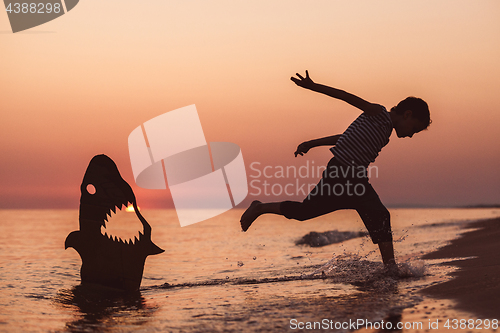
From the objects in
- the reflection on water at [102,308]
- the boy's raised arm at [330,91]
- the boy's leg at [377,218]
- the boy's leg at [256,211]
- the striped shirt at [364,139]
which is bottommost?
the reflection on water at [102,308]

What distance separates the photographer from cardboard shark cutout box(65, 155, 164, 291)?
4570 mm

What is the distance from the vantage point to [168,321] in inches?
123

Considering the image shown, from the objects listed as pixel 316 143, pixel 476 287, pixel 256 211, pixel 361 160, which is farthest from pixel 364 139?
pixel 476 287

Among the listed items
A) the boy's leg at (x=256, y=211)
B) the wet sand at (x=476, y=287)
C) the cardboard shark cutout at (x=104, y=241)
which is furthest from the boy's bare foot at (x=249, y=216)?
the wet sand at (x=476, y=287)

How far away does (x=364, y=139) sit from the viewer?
3.94 metres

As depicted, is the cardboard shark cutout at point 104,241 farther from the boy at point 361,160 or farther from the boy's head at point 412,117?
the boy's head at point 412,117

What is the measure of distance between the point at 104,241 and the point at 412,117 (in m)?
3.44

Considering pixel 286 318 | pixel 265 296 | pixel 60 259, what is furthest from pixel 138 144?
pixel 286 318

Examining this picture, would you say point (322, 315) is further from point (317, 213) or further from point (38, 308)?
point (38, 308)

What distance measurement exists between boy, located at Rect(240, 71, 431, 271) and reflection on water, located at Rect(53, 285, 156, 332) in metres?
1.73

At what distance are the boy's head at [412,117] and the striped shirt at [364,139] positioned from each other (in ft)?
0.38

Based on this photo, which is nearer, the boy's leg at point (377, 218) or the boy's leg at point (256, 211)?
the boy's leg at point (377, 218)

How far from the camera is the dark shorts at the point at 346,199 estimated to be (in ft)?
13.3

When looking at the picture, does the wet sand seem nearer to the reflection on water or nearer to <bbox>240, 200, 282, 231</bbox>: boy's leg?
<bbox>240, 200, 282, 231</bbox>: boy's leg
